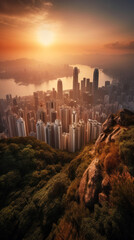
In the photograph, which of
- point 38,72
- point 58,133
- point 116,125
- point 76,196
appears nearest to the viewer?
point 76,196

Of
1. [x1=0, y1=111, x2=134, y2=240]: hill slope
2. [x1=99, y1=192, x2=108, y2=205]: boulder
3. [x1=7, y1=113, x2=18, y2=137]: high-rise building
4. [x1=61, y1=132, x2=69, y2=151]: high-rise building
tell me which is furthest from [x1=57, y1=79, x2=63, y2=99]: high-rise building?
[x1=99, y1=192, x2=108, y2=205]: boulder

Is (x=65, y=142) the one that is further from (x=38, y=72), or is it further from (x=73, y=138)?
(x=38, y=72)

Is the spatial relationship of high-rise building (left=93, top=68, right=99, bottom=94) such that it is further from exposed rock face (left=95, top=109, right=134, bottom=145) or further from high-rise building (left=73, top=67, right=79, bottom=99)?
exposed rock face (left=95, top=109, right=134, bottom=145)

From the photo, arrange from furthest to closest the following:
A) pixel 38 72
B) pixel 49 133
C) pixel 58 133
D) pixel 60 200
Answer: pixel 38 72
pixel 49 133
pixel 58 133
pixel 60 200

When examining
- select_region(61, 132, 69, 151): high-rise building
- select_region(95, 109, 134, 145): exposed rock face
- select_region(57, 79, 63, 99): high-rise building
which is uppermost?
select_region(57, 79, 63, 99): high-rise building

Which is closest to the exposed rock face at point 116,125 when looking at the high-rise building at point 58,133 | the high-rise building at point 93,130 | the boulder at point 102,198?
the boulder at point 102,198

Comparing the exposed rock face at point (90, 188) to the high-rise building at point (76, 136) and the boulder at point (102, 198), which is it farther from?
the high-rise building at point (76, 136)

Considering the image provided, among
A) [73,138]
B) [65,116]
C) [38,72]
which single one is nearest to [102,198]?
[73,138]
